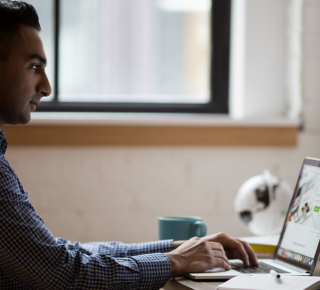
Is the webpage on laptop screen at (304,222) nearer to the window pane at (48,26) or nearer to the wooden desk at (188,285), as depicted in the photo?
the wooden desk at (188,285)

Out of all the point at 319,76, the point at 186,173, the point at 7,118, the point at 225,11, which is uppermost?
the point at 225,11

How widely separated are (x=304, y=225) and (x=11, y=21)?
774 millimetres

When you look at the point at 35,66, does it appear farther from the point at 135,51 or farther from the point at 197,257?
the point at 135,51

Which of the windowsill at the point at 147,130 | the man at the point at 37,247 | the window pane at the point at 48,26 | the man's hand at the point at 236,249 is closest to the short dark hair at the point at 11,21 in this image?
the man at the point at 37,247

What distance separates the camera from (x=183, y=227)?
1.09 m

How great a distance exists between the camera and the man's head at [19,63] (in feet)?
3.09

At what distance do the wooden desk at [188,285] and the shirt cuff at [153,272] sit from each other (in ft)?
0.07

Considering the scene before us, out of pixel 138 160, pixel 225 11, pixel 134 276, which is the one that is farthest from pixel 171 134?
pixel 134 276

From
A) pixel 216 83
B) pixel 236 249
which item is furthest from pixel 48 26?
pixel 236 249

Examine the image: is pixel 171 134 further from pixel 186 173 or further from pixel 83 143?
pixel 83 143

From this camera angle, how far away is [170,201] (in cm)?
200

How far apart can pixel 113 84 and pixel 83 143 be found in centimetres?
37

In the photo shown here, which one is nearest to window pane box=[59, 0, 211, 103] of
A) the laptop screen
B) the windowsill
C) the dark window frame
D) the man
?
the dark window frame

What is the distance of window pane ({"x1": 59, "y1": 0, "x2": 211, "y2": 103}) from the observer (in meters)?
2.13
